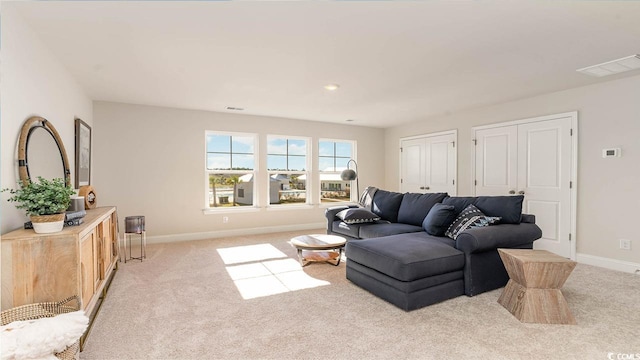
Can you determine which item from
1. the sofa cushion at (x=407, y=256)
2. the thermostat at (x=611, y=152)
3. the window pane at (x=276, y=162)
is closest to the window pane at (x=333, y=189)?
the window pane at (x=276, y=162)

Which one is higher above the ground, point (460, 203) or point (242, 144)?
point (242, 144)

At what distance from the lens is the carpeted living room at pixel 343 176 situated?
7.12 ft

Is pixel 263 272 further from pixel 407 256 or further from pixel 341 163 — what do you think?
pixel 341 163

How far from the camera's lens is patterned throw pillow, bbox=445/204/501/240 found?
334cm

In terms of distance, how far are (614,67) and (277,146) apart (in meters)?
5.10

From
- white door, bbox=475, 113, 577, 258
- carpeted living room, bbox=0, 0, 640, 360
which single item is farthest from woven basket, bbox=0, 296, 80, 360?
white door, bbox=475, 113, 577, 258

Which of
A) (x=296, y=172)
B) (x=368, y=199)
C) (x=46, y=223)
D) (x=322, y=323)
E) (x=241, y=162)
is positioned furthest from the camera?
(x=296, y=172)

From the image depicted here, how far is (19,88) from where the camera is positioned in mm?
2295

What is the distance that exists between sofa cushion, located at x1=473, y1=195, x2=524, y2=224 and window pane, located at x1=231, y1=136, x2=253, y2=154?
13.8 feet

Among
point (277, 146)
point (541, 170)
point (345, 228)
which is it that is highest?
point (277, 146)

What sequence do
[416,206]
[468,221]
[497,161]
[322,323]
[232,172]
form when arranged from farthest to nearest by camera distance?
[232,172], [497,161], [416,206], [468,221], [322,323]

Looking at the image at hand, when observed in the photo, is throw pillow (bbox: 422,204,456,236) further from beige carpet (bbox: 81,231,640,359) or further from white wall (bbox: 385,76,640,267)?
white wall (bbox: 385,76,640,267)

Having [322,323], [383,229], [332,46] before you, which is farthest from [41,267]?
[383,229]

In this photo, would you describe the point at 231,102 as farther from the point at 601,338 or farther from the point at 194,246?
the point at 601,338
